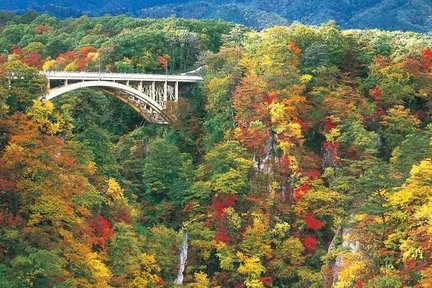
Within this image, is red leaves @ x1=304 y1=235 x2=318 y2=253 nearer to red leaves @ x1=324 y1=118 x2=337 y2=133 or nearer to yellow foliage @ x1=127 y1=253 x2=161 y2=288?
red leaves @ x1=324 y1=118 x2=337 y2=133

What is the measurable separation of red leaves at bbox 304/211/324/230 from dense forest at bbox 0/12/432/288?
6 cm

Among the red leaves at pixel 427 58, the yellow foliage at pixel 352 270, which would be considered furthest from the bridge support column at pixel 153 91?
the yellow foliage at pixel 352 270

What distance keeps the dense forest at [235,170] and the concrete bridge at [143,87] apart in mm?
960

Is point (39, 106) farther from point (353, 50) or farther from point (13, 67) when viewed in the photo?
point (353, 50)

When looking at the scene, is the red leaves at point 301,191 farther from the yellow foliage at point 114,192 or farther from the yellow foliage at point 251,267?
the yellow foliage at point 114,192

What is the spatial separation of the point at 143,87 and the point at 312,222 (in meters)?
15.6

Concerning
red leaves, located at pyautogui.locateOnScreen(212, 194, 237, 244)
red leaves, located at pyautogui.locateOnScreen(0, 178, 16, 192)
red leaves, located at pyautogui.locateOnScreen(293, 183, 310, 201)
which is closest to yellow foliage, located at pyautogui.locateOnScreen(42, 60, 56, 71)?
red leaves, located at pyautogui.locateOnScreen(212, 194, 237, 244)

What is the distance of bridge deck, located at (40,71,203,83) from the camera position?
1596 inches

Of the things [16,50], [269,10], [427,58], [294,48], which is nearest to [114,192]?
[294,48]

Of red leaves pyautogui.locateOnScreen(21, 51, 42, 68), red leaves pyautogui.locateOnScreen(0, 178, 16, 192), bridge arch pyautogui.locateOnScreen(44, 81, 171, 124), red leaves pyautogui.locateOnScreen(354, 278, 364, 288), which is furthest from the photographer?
red leaves pyautogui.locateOnScreen(21, 51, 42, 68)

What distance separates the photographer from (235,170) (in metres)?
40.3

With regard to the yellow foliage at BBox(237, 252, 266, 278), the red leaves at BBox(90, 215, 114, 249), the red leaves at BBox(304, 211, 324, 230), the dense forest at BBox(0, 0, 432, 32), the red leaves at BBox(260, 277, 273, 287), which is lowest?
the red leaves at BBox(260, 277, 273, 287)

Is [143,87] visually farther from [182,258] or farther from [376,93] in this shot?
[182,258]

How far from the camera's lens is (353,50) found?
48.4 m
